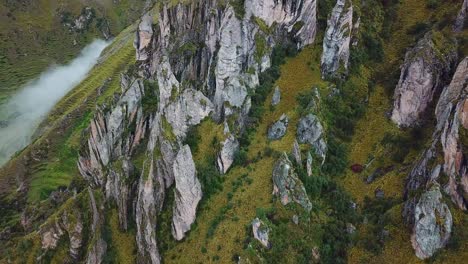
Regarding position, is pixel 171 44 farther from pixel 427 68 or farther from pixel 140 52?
pixel 427 68

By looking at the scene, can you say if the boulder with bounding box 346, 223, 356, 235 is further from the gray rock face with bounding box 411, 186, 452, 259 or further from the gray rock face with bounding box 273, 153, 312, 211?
the gray rock face with bounding box 411, 186, 452, 259

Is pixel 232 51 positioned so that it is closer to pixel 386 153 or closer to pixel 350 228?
pixel 386 153

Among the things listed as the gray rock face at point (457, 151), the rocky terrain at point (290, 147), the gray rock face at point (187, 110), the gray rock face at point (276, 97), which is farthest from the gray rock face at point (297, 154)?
the gray rock face at point (457, 151)

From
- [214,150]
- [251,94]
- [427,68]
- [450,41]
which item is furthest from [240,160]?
[450,41]

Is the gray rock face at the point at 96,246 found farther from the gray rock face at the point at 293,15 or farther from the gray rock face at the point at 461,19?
the gray rock face at the point at 461,19

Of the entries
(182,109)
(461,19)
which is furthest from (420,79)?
(182,109)
